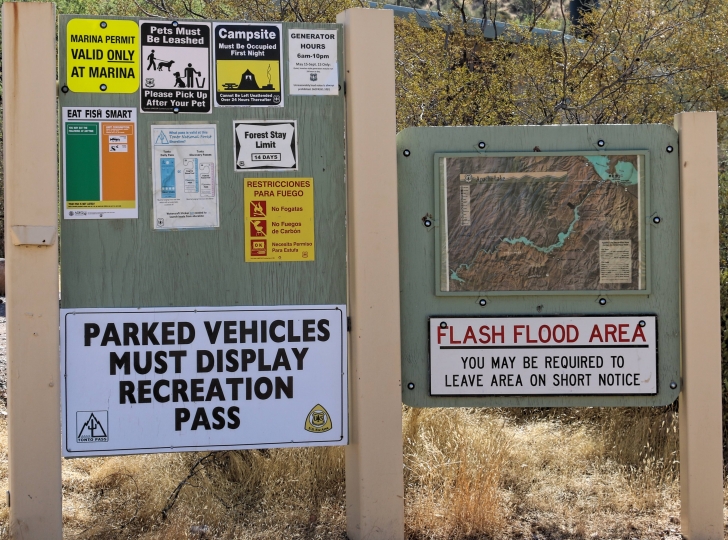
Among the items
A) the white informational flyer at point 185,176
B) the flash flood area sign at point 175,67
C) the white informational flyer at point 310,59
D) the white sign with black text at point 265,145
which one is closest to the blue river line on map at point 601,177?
the white sign with black text at point 265,145

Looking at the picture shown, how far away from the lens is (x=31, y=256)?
3.31 metres

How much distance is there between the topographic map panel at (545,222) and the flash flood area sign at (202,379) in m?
0.71

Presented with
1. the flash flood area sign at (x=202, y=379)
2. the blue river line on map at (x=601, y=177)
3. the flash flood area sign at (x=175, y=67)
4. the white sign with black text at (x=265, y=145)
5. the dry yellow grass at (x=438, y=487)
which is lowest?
the dry yellow grass at (x=438, y=487)

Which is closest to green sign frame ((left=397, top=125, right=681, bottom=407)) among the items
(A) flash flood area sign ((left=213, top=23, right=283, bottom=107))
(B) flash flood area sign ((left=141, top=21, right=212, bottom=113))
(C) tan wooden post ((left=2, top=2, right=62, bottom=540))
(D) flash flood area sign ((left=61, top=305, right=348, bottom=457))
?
(D) flash flood area sign ((left=61, top=305, right=348, bottom=457))

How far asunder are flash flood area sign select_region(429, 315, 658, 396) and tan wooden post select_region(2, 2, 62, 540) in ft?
5.54

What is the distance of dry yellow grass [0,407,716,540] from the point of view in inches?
156

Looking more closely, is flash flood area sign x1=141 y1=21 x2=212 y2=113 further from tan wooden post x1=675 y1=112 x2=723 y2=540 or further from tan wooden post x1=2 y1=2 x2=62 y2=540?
tan wooden post x1=675 y1=112 x2=723 y2=540

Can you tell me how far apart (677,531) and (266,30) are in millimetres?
3149

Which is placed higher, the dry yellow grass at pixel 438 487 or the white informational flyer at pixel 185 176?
the white informational flyer at pixel 185 176

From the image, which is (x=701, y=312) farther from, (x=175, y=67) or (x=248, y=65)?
(x=175, y=67)

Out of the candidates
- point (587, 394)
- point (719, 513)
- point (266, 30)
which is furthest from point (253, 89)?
point (719, 513)

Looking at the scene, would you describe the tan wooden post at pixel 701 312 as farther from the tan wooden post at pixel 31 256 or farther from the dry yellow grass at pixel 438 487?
the tan wooden post at pixel 31 256

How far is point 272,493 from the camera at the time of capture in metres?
4.43

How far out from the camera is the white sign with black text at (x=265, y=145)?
11.5 feet
